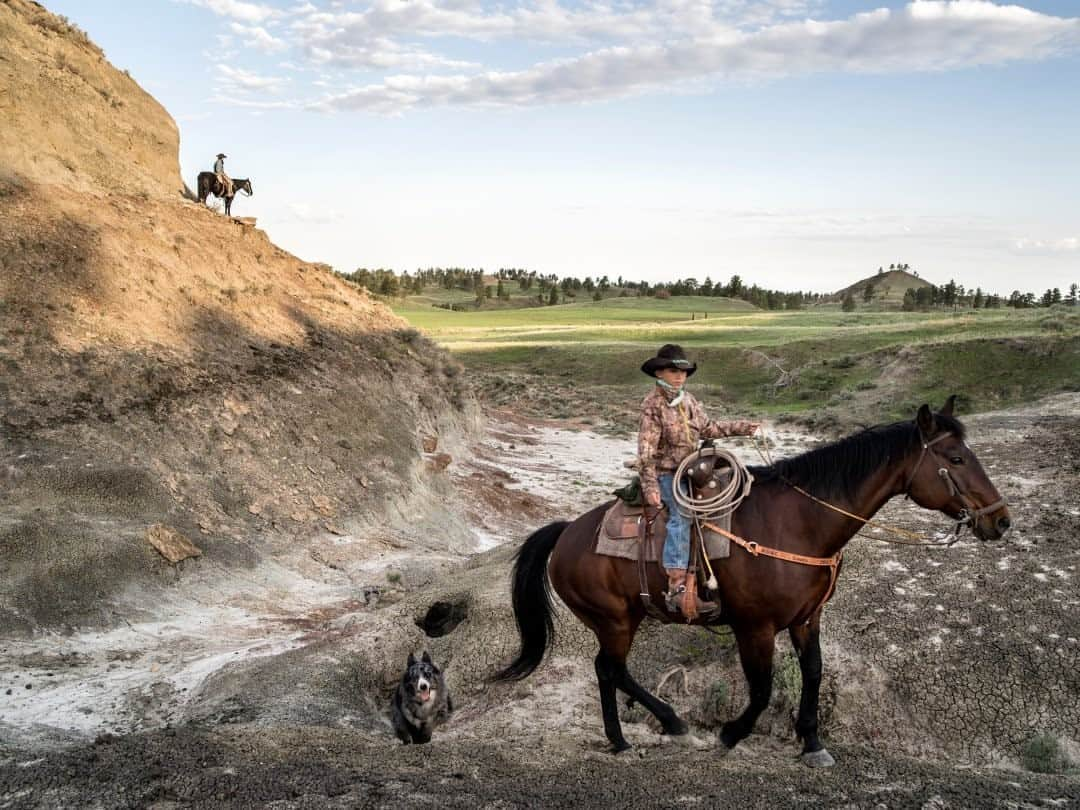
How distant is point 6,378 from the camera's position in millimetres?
18906

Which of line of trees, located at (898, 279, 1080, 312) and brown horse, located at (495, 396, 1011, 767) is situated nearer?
brown horse, located at (495, 396, 1011, 767)

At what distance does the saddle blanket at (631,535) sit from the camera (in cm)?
820

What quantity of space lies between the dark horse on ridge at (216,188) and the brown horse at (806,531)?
2646 centimetres

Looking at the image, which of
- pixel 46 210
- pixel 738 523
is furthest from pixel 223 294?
pixel 738 523

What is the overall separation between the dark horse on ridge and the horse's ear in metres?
28.1

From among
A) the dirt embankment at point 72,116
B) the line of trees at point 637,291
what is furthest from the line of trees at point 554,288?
the dirt embankment at point 72,116

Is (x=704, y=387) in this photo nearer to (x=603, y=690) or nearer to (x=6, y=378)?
(x=6, y=378)

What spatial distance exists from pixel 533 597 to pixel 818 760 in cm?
342

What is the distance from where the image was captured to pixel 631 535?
861 cm

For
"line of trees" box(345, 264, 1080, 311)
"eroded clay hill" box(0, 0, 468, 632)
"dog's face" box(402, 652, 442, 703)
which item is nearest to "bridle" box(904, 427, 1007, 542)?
"dog's face" box(402, 652, 442, 703)

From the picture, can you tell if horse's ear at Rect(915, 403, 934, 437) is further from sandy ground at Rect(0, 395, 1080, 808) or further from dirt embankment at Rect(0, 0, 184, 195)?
dirt embankment at Rect(0, 0, 184, 195)

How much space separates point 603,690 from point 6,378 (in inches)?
651

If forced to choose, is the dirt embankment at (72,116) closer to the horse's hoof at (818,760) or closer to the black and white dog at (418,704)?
the black and white dog at (418,704)

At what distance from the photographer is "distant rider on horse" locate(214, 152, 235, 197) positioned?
2996 centimetres
